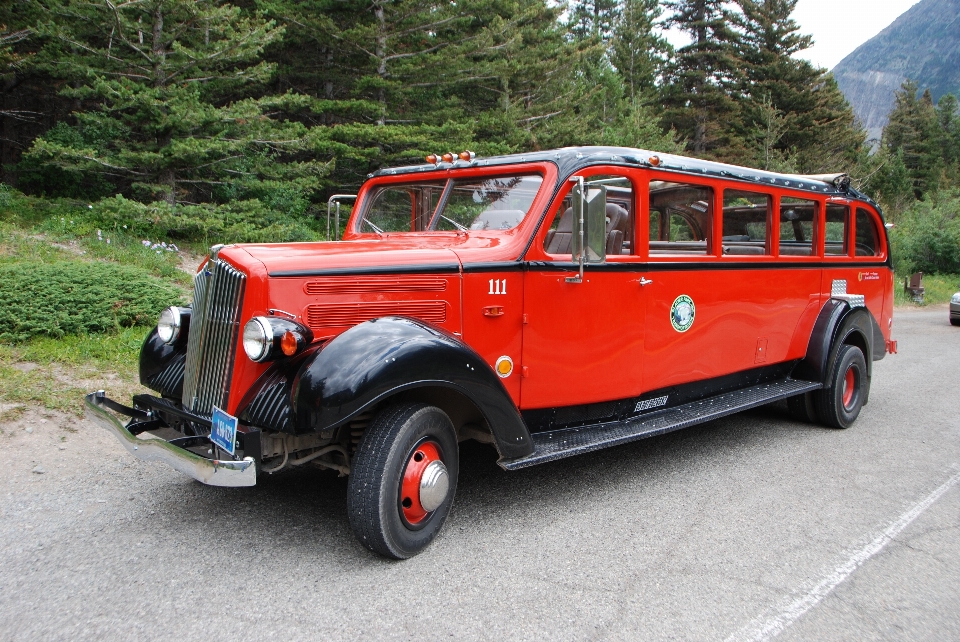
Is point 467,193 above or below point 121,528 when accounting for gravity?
above

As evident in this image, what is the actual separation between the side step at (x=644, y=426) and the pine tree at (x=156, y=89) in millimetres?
7746

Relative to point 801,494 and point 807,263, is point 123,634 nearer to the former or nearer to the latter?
point 801,494

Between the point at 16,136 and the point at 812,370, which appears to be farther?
the point at 16,136

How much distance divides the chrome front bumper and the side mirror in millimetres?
2015

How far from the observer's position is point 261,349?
124 inches

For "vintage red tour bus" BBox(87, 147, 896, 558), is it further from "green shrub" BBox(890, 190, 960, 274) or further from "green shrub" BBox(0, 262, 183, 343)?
"green shrub" BBox(890, 190, 960, 274)

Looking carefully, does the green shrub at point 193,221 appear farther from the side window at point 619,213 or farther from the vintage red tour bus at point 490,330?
the side window at point 619,213

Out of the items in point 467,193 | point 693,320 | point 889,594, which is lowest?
point 889,594

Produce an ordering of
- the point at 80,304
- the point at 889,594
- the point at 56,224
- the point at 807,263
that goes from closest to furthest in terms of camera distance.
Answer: the point at 889,594, the point at 807,263, the point at 80,304, the point at 56,224

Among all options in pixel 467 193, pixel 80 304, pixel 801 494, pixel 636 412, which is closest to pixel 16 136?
pixel 80 304

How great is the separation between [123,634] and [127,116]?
29.9 feet

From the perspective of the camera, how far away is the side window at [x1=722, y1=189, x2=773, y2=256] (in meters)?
5.35

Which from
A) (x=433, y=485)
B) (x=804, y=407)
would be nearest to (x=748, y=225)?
(x=804, y=407)

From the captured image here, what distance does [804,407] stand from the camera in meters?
6.07
